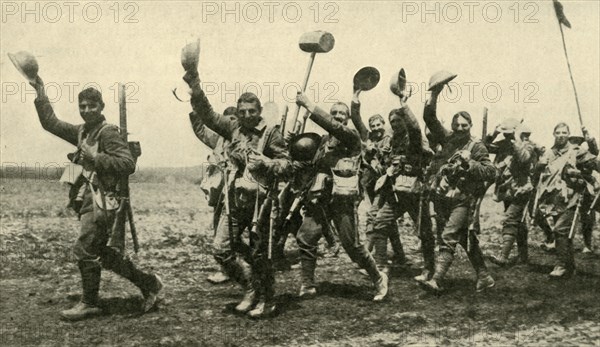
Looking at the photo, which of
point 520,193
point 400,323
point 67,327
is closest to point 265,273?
point 400,323

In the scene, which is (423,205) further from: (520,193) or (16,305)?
(16,305)

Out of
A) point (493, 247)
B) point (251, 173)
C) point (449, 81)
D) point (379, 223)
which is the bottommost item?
point (493, 247)

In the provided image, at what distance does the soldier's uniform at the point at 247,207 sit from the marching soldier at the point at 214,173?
1135 millimetres

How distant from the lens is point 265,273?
252 inches

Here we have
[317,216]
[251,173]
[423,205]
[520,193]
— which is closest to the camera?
[251,173]

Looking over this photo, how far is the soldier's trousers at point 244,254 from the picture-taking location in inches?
245

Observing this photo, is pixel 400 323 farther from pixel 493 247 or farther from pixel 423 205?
pixel 493 247

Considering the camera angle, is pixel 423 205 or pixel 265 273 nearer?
pixel 265 273

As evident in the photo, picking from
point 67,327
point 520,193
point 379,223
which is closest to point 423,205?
point 379,223

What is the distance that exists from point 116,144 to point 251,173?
4.17 feet

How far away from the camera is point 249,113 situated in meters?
6.41

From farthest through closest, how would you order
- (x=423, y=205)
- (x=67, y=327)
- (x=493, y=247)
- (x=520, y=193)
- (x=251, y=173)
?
(x=493, y=247)
(x=520, y=193)
(x=423, y=205)
(x=251, y=173)
(x=67, y=327)

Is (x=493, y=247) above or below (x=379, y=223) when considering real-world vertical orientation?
below

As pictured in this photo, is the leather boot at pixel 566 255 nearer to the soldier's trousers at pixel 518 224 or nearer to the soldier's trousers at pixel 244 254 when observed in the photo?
the soldier's trousers at pixel 518 224
